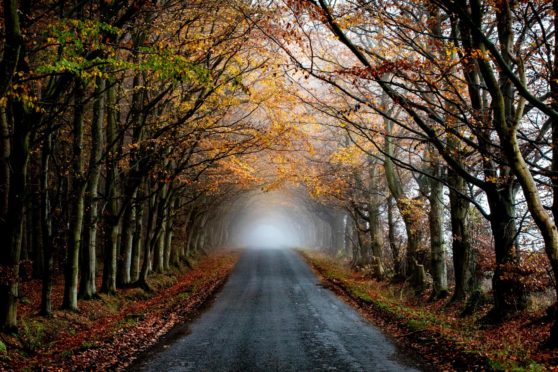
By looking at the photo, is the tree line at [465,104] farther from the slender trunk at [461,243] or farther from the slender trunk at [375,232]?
the slender trunk at [375,232]

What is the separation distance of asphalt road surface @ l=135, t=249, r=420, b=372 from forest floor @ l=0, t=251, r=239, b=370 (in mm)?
597

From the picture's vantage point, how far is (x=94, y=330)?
37.5 ft

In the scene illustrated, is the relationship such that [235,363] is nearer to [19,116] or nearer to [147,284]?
[19,116]

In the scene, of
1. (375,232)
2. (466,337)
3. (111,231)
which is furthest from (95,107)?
(375,232)

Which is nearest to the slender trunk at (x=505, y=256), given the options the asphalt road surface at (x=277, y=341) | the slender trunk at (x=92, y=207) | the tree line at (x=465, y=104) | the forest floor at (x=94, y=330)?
the tree line at (x=465, y=104)

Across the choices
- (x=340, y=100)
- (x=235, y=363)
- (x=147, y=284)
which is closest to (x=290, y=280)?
(x=147, y=284)

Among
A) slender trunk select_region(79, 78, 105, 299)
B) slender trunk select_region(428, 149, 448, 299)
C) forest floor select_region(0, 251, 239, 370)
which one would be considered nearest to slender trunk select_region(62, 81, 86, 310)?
forest floor select_region(0, 251, 239, 370)

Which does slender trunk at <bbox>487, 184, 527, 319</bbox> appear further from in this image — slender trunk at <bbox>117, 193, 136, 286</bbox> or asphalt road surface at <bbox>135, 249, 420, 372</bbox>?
slender trunk at <bbox>117, 193, 136, 286</bbox>

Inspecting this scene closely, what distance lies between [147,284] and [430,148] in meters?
12.2

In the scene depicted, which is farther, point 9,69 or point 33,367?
point 33,367

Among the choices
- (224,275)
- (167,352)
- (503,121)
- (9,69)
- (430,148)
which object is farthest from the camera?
(224,275)

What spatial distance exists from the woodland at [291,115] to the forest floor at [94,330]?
497 mm

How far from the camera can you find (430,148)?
14.8 meters

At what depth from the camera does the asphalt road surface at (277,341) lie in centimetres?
811
